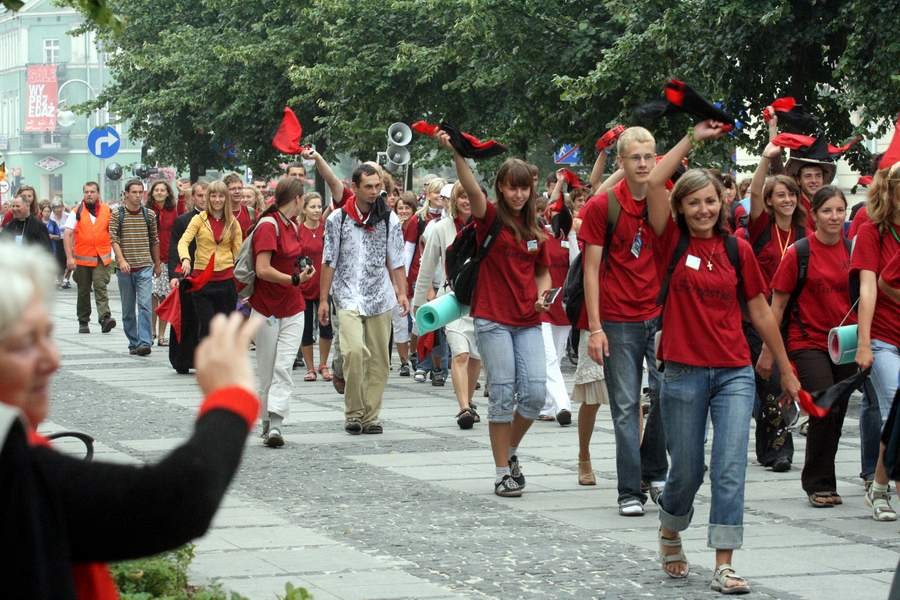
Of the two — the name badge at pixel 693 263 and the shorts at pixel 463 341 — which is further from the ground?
the name badge at pixel 693 263

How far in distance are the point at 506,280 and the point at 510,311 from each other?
17 centimetres

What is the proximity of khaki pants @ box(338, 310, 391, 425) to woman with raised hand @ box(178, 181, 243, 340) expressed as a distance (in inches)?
161

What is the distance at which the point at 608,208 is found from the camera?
8078mm

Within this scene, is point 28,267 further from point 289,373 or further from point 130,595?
point 289,373

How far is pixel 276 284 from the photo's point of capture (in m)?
11.2

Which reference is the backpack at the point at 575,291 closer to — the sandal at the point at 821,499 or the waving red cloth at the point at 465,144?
the waving red cloth at the point at 465,144

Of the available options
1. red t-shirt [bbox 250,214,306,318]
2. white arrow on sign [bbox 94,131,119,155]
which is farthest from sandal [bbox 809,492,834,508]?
white arrow on sign [bbox 94,131,119,155]

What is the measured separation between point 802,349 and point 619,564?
7.81 feet

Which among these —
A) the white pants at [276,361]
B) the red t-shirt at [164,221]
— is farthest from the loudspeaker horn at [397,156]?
the white pants at [276,361]

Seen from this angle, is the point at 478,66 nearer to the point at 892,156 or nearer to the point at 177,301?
the point at 177,301

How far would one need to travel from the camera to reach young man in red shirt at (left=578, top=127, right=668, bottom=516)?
8.09m

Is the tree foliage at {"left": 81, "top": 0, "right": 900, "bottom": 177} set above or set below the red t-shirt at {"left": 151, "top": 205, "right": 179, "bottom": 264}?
above

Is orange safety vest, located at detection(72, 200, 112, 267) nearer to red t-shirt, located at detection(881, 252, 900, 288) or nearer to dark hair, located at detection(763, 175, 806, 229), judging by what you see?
dark hair, located at detection(763, 175, 806, 229)

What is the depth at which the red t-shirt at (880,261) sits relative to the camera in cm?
812
